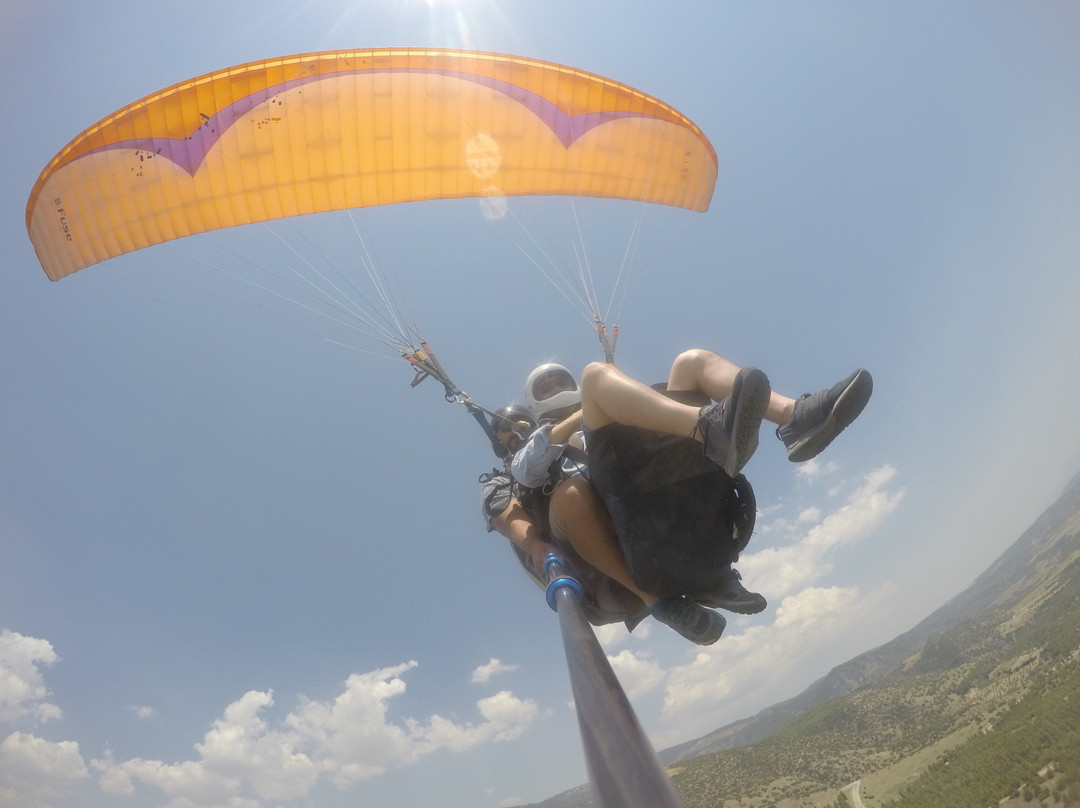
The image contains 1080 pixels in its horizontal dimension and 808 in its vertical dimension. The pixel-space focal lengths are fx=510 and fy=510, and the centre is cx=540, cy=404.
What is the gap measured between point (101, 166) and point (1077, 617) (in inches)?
4836

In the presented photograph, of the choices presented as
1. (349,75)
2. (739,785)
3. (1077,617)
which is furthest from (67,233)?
(1077,617)

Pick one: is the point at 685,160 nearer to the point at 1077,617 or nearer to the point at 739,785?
the point at 739,785

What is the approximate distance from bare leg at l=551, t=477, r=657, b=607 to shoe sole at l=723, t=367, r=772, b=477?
0.97 meters

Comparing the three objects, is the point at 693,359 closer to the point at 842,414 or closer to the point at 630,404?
the point at 630,404

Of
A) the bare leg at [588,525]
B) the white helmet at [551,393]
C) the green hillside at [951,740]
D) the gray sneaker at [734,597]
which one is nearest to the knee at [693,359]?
the bare leg at [588,525]

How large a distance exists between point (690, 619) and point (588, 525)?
75cm

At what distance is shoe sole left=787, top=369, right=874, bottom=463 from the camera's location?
2141 mm

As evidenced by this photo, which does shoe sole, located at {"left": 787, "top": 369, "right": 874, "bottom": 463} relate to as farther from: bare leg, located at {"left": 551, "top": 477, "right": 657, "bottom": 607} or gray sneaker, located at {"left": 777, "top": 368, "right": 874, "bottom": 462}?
bare leg, located at {"left": 551, "top": 477, "right": 657, "bottom": 607}

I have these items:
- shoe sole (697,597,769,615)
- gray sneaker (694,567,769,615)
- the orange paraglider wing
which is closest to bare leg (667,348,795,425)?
gray sneaker (694,567,769,615)

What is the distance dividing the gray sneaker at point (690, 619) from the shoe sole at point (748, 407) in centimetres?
117

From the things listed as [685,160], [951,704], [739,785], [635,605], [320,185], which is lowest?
[951,704]

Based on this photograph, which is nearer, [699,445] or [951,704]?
[699,445]

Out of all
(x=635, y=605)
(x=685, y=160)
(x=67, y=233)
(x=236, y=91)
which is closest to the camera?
(x=635, y=605)

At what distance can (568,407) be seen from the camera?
3494 millimetres
